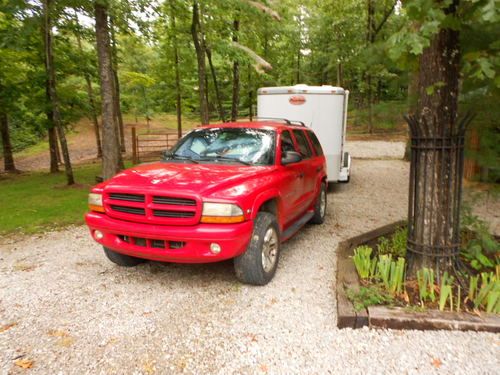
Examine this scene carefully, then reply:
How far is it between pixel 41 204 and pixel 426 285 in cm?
876

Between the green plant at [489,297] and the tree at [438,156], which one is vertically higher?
the tree at [438,156]

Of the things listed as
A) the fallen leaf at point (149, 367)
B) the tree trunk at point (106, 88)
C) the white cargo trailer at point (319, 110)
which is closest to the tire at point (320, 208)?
the white cargo trailer at point (319, 110)

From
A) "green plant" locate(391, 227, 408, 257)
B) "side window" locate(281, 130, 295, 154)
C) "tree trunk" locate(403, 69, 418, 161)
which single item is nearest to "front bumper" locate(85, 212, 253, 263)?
"side window" locate(281, 130, 295, 154)

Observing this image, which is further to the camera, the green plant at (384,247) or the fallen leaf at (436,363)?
the green plant at (384,247)

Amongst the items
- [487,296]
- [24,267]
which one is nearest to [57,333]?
[24,267]

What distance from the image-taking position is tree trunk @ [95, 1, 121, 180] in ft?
27.0

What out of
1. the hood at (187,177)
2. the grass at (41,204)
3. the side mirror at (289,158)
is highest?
the side mirror at (289,158)

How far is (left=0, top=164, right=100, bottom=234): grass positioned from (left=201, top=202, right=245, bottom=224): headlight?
4.71 meters

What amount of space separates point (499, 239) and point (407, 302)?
2.62 meters

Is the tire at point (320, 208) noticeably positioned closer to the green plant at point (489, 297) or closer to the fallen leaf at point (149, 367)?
the green plant at point (489, 297)

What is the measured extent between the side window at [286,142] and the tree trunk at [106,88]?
5.19m

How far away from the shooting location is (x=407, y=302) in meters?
3.54

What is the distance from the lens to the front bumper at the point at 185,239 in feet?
12.0

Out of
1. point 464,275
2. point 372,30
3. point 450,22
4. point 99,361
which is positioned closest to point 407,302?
point 464,275
